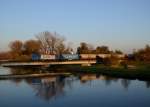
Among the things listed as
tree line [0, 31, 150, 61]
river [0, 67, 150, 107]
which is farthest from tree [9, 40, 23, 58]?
river [0, 67, 150, 107]

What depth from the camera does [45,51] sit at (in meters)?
93.9

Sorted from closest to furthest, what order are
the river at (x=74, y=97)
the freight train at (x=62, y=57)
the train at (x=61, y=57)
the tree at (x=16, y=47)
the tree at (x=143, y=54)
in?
the river at (x=74, y=97) < the tree at (x=143, y=54) < the freight train at (x=62, y=57) < the train at (x=61, y=57) < the tree at (x=16, y=47)

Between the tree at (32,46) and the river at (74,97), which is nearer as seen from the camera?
the river at (74,97)

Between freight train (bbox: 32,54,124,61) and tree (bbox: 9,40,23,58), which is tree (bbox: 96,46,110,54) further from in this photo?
tree (bbox: 9,40,23,58)

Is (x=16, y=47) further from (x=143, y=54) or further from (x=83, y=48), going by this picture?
(x=143, y=54)

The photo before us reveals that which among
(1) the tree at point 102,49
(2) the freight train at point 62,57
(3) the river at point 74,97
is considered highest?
(1) the tree at point 102,49

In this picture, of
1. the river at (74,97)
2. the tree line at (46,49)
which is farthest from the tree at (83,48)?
the river at (74,97)

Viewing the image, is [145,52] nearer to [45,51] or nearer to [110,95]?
[45,51]

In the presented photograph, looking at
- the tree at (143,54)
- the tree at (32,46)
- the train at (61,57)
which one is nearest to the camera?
the tree at (143,54)

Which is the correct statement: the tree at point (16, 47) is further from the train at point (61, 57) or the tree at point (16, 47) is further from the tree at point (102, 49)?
the tree at point (102, 49)

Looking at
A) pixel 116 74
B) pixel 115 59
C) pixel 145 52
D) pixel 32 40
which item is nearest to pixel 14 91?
pixel 116 74

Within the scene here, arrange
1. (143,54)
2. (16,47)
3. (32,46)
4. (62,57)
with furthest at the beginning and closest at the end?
(16,47)
(32,46)
(62,57)
(143,54)

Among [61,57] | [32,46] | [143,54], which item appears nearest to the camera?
[143,54]

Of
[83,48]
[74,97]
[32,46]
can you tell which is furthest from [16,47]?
[74,97]
